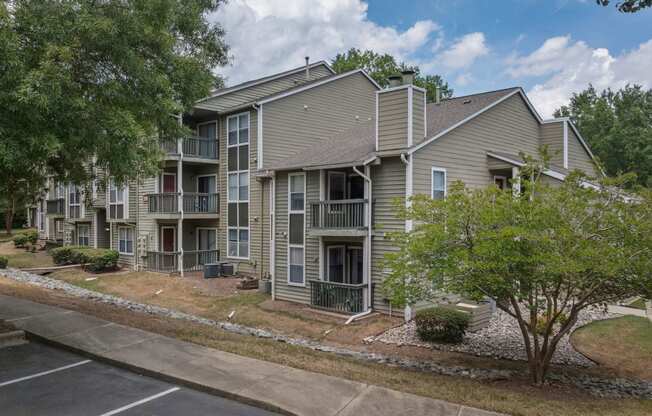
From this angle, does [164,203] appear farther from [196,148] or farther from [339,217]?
[339,217]

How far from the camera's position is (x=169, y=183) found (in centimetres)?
2558

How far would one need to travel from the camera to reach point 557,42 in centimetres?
2664

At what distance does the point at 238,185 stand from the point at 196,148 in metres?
3.14

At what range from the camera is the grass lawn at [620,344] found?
10867mm

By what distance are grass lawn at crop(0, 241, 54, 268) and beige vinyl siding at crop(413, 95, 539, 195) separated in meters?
24.8

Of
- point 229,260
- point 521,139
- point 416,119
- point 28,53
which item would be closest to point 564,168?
point 521,139

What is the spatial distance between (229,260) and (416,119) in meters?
12.6

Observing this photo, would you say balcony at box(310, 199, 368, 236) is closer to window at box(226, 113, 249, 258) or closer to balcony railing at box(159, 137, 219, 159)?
window at box(226, 113, 249, 258)

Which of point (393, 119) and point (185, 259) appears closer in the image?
point (393, 119)

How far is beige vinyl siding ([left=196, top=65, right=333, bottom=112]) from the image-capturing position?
2320 cm

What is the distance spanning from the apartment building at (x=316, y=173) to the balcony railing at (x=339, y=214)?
5 cm

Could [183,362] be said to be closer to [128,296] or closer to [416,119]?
→ [416,119]

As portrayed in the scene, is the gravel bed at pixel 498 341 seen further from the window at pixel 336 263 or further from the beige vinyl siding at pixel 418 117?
the beige vinyl siding at pixel 418 117

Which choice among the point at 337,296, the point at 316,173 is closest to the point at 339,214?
the point at 316,173
